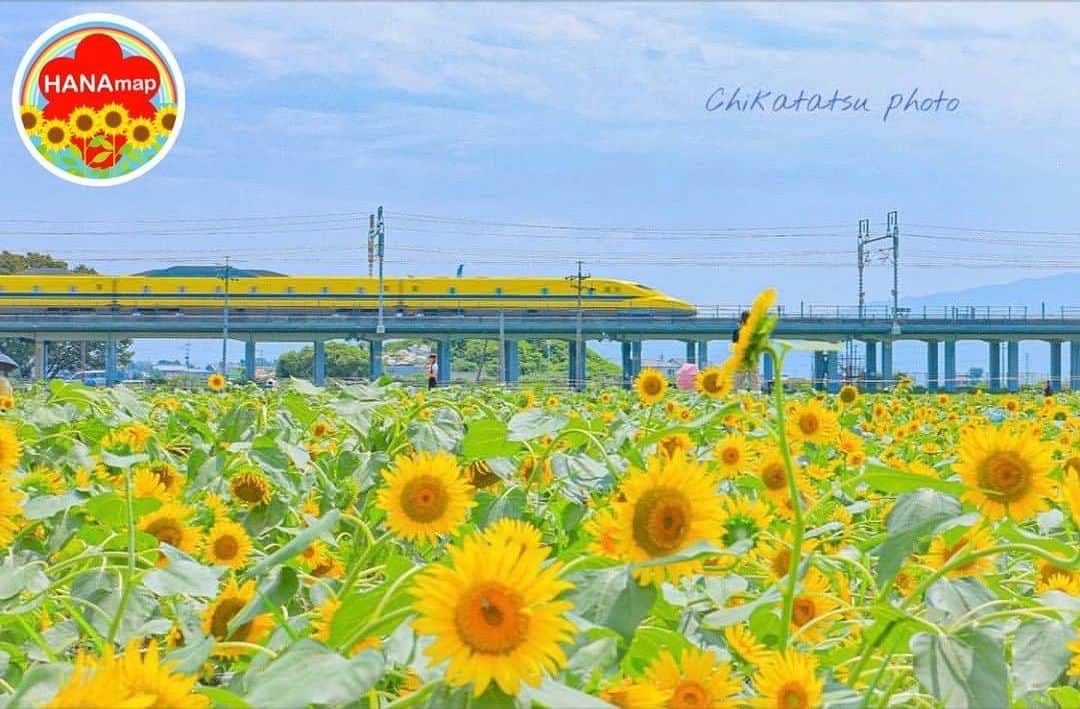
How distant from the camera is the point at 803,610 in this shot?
150 cm

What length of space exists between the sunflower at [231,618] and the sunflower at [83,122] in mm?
10978

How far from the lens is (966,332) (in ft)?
181

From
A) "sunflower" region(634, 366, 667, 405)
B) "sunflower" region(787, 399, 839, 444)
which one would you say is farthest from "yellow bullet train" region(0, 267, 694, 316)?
"sunflower" region(787, 399, 839, 444)

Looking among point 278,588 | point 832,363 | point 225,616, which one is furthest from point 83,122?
point 278,588

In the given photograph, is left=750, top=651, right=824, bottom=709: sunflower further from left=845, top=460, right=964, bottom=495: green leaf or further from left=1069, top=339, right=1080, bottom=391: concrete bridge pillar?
left=1069, top=339, right=1080, bottom=391: concrete bridge pillar

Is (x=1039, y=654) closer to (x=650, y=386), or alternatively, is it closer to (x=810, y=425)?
(x=810, y=425)

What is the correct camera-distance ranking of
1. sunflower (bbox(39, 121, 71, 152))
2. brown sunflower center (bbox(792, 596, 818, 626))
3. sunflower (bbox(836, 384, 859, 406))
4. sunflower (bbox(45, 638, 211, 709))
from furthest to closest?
1. sunflower (bbox(39, 121, 71, 152))
2. sunflower (bbox(836, 384, 859, 406))
3. brown sunflower center (bbox(792, 596, 818, 626))
4. sunflower (bbox(45, 638, 211, 709))

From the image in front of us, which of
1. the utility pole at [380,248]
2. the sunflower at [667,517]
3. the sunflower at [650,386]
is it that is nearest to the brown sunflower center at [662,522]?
the sunflower at [667,517]

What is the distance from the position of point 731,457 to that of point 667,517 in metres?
1.30

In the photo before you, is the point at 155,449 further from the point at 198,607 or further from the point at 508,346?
the point at 508,346

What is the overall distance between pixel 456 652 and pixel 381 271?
151 feet

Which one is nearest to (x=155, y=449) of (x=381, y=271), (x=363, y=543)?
(x=363, y=543)

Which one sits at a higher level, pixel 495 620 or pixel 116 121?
pixel 116 121

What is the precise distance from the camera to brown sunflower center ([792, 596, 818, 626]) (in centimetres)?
150
